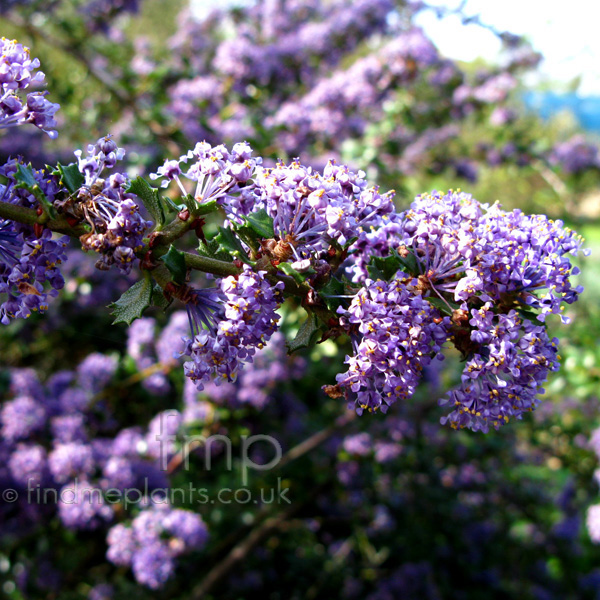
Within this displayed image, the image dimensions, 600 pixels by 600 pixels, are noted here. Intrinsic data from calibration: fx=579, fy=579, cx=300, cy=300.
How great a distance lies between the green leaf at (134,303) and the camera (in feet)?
5.02

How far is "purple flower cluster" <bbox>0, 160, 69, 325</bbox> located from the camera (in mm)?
1581

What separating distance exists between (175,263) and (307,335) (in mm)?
414

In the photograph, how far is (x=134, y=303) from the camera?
1580 mm

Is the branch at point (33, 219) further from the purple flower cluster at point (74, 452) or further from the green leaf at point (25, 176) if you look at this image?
the purple flower cluster at point (74, 452)

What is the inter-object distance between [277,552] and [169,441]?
6.84 feet

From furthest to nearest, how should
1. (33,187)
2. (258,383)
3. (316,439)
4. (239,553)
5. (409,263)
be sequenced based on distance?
(316,439) → (239,553) → (258,383) → (409,263) → (33,187)

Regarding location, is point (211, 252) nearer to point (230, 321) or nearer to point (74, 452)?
point (230, 321)

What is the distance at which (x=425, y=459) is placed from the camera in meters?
5.92

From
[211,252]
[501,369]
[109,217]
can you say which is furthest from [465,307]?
[109,217]

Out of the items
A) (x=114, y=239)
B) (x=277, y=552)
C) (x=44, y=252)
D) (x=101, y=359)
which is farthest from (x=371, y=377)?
(x=277, y=552)

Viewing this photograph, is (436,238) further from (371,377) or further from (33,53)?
(33,53)

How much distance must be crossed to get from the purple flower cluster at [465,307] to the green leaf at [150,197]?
22.3 inches

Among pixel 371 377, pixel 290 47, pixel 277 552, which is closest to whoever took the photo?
pixel 371 377

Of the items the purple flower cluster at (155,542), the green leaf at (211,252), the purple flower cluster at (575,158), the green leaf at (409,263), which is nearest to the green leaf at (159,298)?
the green leaf at (211,252)
